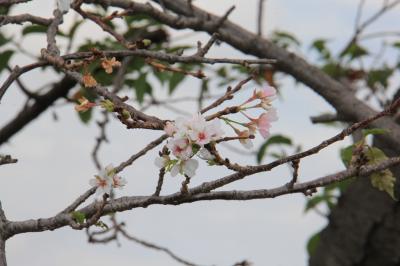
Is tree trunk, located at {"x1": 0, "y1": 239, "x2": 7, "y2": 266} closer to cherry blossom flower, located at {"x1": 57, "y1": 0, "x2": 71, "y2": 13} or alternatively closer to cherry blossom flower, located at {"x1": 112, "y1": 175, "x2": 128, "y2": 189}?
cherry blossom flower, located at {"x1": 112, "y1": 175, "x2": 128, "y2": 189}

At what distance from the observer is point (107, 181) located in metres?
1.52

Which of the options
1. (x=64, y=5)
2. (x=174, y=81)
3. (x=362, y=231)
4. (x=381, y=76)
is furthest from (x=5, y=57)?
(x=381, y=76)

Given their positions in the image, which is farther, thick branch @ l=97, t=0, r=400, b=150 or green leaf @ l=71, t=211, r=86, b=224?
thick branch @ l=97, t=0, r=400, b=150

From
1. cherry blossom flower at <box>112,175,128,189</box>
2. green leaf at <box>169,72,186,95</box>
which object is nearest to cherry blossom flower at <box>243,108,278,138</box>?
cherry blossom flower at <box>112,175,128,189</box>

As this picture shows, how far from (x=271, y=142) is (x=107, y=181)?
1924mm

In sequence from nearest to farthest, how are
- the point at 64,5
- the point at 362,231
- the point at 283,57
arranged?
the point at 64,5
the point at 283,57
the point at 362,231

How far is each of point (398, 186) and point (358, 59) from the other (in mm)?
1403

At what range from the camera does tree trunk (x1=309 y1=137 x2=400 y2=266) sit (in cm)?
325

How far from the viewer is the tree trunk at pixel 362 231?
10.7 feet

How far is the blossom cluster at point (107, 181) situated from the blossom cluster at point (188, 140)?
0.55 feet

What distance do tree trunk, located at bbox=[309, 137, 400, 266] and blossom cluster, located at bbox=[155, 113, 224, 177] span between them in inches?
77.8

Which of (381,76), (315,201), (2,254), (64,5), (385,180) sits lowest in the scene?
(2,254)

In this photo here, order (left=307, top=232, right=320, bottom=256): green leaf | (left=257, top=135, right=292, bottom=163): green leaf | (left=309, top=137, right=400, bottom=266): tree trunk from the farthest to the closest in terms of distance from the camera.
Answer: (left=307, top=232, right=320, bottom=256): green leaf, (left=257, top=135, right=292, bottom=163): green leaf, (left=309, top=137, right=400, bottom=266): tree trunk

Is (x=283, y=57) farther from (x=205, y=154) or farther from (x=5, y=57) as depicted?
(x=205, y=154)
